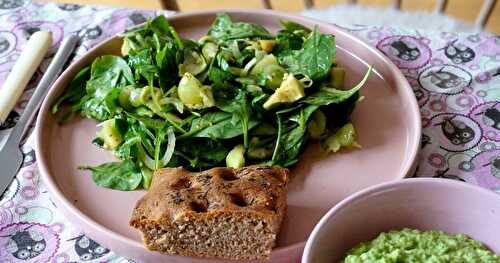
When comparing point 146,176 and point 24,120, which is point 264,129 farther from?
point 24,120

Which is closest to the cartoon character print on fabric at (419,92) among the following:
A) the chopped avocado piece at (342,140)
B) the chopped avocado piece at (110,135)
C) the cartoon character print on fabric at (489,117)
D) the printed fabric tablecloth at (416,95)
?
the printed fabric tablecloth at (416,95)

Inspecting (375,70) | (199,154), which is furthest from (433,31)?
(199,154)

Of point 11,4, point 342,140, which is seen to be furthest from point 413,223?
point 11,4

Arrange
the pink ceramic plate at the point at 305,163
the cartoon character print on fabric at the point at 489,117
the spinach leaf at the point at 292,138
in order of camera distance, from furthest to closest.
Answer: the cartoon character print on fabric at the point at 489,117, the spinach leaf at the point at 292,138, the pink ceramic plate at the point at 305,163

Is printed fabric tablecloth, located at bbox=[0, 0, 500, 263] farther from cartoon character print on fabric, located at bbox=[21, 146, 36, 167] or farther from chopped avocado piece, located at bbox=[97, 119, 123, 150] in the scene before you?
chopped avocado piece, located at bbox=[97, 119, 123, 150]

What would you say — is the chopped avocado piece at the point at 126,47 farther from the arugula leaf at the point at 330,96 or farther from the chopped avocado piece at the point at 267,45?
the arugula leaf at the point at 330,96

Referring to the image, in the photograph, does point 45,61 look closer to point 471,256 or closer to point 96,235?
point 96,235
